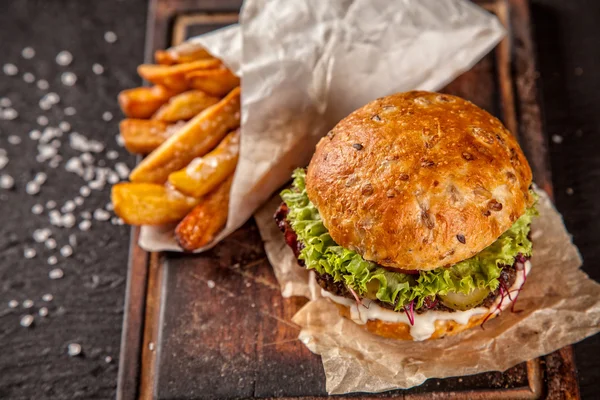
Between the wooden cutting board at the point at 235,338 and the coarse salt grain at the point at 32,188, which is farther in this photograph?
the coarse salt grain at the point at 32,188

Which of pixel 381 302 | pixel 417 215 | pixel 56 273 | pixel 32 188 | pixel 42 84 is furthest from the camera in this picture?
pixel 42 84

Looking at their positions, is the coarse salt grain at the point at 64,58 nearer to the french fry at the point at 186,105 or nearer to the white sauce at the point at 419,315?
the french fry at the point at 186,105

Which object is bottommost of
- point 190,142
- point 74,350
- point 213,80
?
point 74,350

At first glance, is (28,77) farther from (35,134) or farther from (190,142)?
(190,142)

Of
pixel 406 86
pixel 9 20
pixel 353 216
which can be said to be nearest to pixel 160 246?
pixel 353 216

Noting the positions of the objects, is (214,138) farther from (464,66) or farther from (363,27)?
(464,66)

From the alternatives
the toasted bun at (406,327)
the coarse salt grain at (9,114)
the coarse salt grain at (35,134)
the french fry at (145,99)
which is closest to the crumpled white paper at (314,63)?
the french fry at (145,99)

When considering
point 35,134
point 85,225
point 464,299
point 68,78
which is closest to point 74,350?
point 85,225
